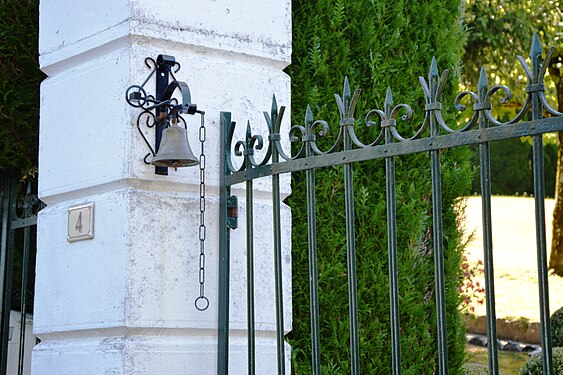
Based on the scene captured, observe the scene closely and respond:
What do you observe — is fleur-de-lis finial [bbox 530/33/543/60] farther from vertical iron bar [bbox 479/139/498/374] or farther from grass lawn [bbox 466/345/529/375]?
grass lawn [bbox 466/345/529/375]

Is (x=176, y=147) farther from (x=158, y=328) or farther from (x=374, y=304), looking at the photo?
(x=374, y=304)

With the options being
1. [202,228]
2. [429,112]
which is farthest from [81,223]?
[429,112]

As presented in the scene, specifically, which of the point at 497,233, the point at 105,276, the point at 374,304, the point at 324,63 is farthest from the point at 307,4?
the point at 497,233

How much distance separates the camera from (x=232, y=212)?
11.2 feet

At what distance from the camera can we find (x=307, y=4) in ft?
13.8

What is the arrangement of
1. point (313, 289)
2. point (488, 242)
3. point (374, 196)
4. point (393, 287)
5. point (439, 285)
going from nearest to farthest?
point (488, 242) < point (439, 285) < point (393, 287) < point (313, 289) < point (374, 196)

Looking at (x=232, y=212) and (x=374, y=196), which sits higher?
(x=374, y=196)

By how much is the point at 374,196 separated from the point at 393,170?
1471mm

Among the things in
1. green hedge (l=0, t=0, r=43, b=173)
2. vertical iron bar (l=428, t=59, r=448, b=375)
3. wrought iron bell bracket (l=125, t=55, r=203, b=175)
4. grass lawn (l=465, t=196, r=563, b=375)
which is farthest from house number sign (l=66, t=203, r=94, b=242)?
grass lawn (l=465, t=196, r=563, b=375)

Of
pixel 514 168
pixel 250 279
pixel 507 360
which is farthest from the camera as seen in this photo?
pixel 514 168

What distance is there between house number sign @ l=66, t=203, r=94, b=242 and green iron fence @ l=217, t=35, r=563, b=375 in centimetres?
50

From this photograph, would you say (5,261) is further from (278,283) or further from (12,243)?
(278,283)

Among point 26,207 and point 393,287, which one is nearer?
point 393,287

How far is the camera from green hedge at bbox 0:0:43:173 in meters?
4.16
